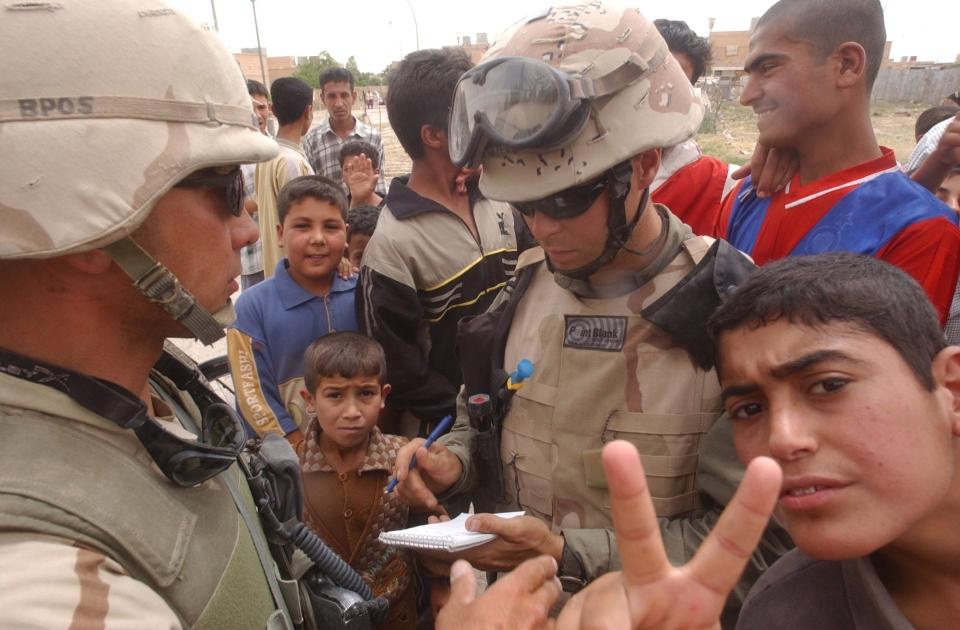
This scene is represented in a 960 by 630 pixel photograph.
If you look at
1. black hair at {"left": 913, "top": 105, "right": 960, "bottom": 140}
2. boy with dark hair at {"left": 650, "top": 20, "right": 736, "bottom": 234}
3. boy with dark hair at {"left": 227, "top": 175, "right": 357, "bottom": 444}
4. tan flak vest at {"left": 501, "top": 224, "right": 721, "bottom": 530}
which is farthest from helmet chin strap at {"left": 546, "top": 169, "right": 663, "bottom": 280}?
black hair at {"left": 913, "top": 105, "right": 960, "bottom": 140}

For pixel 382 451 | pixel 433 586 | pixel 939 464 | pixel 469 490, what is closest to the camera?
pixel 939 464

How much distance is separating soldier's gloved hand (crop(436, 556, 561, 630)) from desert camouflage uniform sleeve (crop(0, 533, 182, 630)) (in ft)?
1.64

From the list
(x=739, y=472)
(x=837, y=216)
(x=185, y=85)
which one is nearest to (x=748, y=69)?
(x=837, y=216)

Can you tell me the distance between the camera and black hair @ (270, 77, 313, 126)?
6152 mm

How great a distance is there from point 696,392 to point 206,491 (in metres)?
1.29

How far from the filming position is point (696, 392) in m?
1.74

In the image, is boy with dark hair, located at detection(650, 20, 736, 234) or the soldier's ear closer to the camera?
the soldier's ear

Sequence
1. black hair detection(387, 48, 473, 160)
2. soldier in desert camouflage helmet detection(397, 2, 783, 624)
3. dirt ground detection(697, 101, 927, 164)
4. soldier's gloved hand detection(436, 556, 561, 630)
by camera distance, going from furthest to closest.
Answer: dirt ground detection(697, 101, 927, 164) → black hair detection(387, 48, 473, 160) → soldier in desert camouflage helmet detection(397, 2, 783, 624) → soldier's gloved hand detection(436, 556, 561, 630)

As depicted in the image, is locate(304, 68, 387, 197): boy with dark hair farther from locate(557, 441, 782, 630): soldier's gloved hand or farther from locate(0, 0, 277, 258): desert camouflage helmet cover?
locate(557, 441, 782, 630): soldier's gloved hand

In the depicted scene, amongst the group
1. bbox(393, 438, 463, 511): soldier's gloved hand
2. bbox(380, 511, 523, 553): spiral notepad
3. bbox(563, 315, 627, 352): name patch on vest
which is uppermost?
bbox(563, 315, 627, 352): name patch on vest

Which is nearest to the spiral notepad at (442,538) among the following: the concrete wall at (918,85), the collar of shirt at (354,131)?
the collar of shirt at (354,131)

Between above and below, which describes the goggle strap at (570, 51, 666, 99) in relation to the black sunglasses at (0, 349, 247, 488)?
above

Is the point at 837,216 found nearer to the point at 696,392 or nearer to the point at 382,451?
the point at 696,392

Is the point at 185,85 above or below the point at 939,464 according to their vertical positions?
above
